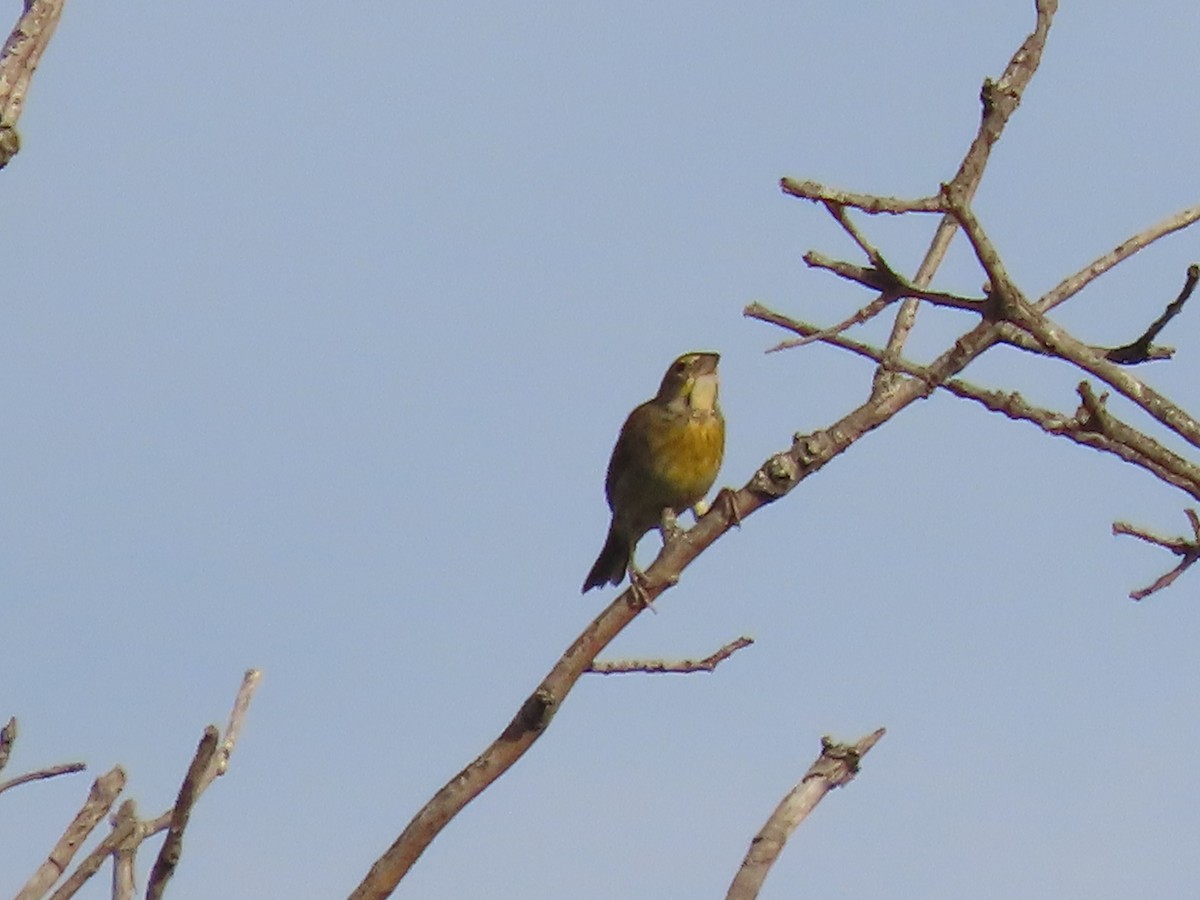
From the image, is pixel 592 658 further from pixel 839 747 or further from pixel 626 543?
pixel 626 543

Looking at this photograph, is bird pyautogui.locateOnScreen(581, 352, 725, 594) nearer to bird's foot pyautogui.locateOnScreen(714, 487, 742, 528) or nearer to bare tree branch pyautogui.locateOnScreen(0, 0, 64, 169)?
bird's foot pyautogui.locateOnScreen(714, 487, 742, 528)

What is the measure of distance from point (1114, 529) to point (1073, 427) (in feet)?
2.01

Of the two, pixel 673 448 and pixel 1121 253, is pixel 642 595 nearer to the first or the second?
pixel 1121 253

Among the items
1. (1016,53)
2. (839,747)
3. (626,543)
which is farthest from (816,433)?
(626,543)

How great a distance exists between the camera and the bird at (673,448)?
11.0 m

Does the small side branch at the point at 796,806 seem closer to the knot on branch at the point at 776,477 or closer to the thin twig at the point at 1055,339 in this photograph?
the knot on branch at the point at 776,477

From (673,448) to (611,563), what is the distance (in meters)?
1.30

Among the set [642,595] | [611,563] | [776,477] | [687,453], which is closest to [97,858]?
[642,595]

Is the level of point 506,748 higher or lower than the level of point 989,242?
lower

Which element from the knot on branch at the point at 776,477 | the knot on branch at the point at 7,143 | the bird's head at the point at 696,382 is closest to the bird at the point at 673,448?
the bird's head at the point at 696,382

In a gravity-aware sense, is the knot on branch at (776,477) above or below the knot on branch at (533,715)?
above

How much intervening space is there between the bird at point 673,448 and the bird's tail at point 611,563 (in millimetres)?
391

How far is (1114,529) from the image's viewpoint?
4.08 m

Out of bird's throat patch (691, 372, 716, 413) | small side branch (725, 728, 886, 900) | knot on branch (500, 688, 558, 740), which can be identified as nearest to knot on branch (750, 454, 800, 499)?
small side branch (725, 728, 886, 900)
